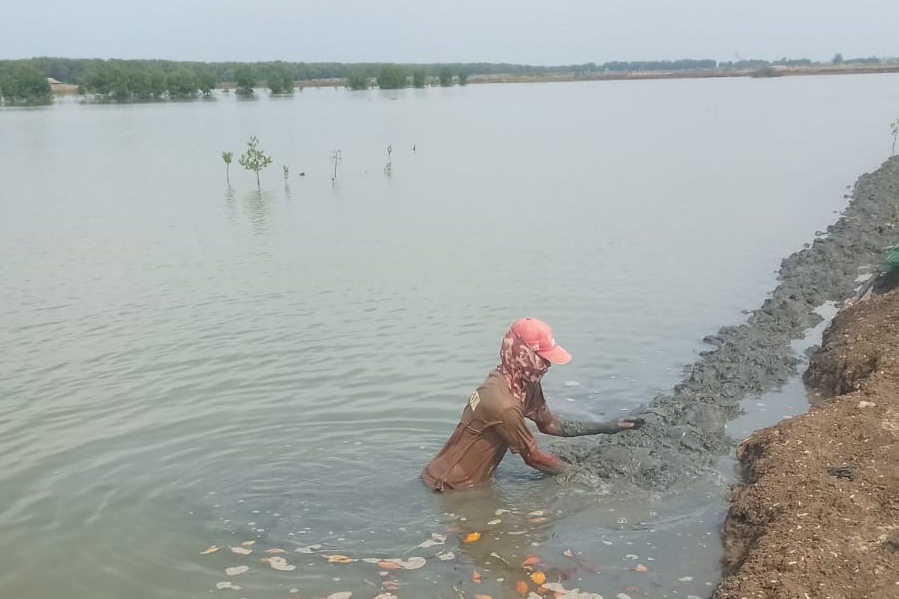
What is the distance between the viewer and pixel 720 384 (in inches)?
325

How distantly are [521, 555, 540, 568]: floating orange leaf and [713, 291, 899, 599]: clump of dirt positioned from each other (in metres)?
1.16

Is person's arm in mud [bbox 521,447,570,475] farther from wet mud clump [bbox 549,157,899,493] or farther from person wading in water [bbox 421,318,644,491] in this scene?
wet mud clump [bbox 549,157,899,493]

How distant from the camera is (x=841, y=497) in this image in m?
4.89

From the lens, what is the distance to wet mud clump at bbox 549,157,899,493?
21.4 ft

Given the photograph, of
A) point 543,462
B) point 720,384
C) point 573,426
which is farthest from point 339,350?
point 543,462

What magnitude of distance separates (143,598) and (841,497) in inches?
168

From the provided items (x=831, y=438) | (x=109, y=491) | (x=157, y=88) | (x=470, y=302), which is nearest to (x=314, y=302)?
(x=470, y=302)

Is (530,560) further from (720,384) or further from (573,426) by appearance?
(720,384)

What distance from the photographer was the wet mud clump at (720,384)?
21.4 feet

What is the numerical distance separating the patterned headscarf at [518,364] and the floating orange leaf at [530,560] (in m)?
1.05

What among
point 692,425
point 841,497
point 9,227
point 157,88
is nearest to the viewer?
point 841,497

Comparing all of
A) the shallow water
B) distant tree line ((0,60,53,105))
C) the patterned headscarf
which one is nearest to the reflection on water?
the shallow water

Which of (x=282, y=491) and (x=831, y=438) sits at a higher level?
(x=831, y=438)

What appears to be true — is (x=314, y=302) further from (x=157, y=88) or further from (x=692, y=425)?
(x=157, y=88)
